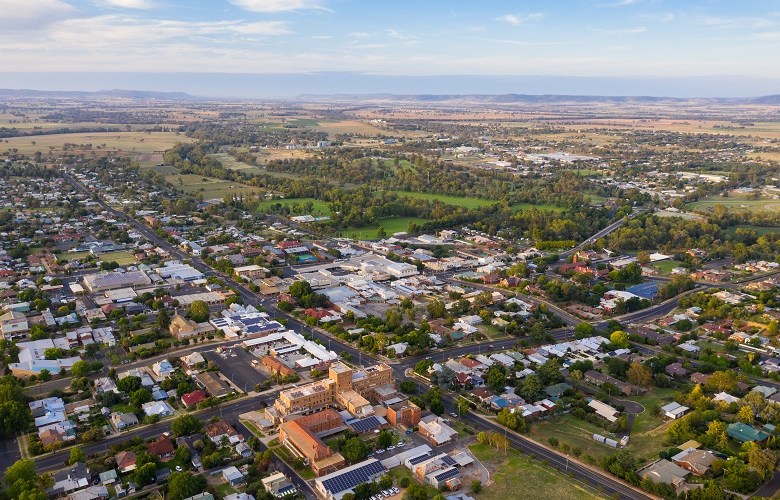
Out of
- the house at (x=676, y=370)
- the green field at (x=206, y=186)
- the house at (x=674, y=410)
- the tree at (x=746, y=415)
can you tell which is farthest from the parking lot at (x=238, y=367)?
the green field at (x=206, y=186)

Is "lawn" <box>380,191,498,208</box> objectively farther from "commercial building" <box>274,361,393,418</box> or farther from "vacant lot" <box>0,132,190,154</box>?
"vacant lot" <box>0,132,190,154</box>

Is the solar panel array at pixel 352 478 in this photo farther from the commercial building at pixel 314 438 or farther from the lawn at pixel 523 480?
the lawn at pixel 523 480

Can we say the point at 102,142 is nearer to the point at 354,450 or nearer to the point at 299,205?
the point at 299,205

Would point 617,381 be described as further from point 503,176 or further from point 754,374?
point 503,176

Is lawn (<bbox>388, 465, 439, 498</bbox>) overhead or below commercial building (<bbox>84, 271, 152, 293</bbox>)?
below

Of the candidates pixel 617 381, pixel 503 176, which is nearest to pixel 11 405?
pixel 617 381

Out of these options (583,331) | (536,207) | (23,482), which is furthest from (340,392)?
(536,207)

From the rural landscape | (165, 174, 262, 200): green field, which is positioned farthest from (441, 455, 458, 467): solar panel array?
(165, 174, 262, 200): green field
